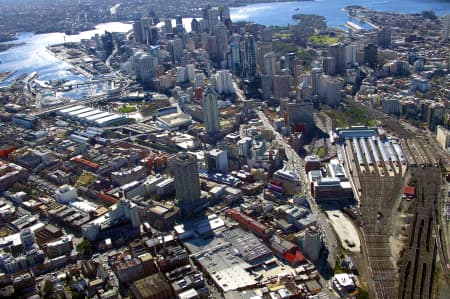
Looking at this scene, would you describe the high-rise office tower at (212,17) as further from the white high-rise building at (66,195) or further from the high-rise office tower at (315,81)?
the white high-rise building at (66,195)

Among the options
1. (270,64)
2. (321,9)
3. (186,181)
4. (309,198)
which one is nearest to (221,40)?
(270,64)

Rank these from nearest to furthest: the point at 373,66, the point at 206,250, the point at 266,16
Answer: the point at 206,250 < the point at 373,66 < the point at 266,16

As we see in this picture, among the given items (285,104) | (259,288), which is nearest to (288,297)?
(259,288)

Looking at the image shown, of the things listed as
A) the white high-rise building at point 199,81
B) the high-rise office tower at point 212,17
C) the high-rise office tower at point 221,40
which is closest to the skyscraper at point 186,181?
the white high-rise building at point 199,81

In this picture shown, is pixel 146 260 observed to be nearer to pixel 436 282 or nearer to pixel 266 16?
pixel 436 282

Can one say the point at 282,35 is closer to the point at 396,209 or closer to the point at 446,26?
the point at 446,26

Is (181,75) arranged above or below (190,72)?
below
